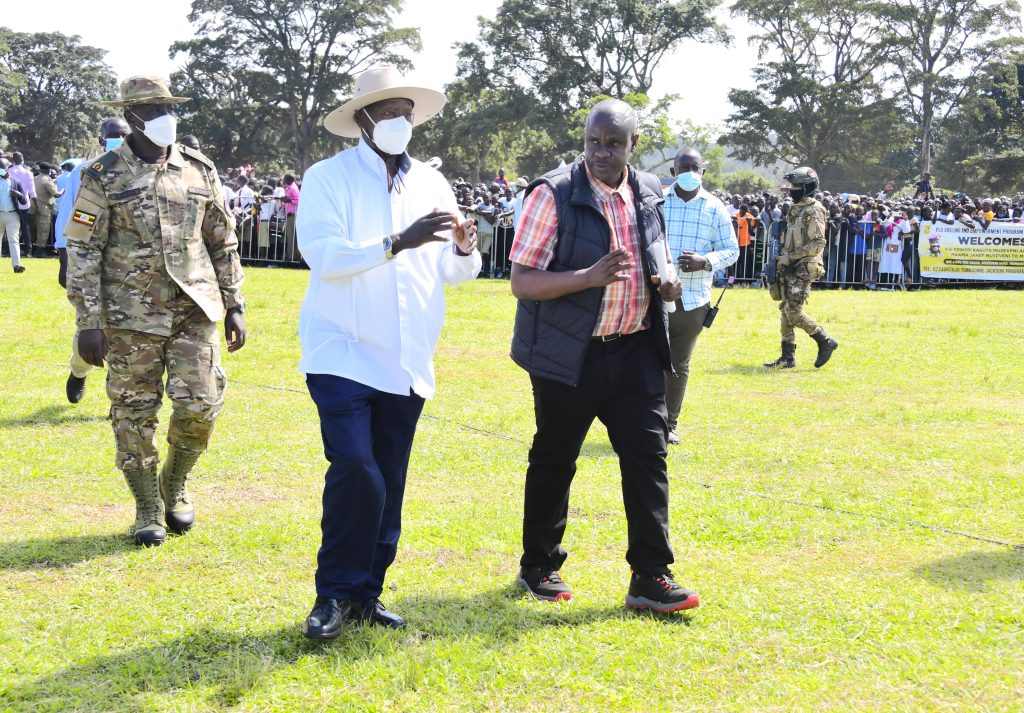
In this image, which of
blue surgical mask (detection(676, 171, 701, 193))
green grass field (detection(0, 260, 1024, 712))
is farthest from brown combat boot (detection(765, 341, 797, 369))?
blue surgical mask (detection(676, 171, 701, 193))


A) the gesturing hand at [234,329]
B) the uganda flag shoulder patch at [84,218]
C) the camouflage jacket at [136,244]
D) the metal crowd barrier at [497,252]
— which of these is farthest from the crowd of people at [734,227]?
the uganda flag shoulder patch at [84,218]

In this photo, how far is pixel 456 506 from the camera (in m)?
6.06

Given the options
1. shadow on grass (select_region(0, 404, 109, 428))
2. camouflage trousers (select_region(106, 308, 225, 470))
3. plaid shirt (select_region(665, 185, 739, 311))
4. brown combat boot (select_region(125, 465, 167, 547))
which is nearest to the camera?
camouflage trousers (select_region(106, 308, 225, 470))

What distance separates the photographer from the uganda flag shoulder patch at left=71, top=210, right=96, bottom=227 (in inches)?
193

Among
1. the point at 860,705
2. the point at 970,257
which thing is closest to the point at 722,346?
the point at 860,705

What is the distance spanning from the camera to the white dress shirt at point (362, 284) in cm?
391

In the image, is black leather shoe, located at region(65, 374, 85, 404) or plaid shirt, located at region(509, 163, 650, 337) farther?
black leather shoe, located at region(65, 374, 85, 404)

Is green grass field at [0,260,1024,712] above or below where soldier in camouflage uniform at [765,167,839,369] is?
below

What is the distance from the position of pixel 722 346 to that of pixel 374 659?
33.1 ft

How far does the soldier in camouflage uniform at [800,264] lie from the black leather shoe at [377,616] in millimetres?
8191

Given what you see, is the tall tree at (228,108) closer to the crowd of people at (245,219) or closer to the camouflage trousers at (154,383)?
the crowd of people at (245,219)

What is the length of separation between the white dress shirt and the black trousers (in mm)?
603

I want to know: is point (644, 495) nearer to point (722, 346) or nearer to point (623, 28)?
point (722, 346)

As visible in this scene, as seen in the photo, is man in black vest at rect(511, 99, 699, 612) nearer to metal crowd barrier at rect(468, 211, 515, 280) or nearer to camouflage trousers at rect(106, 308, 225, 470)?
camouflage trousers at rect(106, 308, 225, 470)
